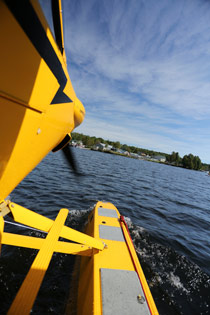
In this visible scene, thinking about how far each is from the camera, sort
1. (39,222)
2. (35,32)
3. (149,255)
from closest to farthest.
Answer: (35,32)
(39,222)
(149,255)

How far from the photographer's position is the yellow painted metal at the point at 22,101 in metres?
0.95

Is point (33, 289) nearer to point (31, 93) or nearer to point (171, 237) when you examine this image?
point (31, 93)

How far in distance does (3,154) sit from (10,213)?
160 cm

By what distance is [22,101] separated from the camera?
3.84 feet

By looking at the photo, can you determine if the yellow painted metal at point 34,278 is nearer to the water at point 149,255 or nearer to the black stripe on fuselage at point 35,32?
the water at point 149,255

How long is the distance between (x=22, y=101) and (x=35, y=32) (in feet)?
1.58

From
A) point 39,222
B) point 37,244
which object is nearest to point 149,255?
point 37,244

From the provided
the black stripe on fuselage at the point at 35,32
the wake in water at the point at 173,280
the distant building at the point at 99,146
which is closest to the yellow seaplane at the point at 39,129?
the black stripe on fuselage at the point at 35,32

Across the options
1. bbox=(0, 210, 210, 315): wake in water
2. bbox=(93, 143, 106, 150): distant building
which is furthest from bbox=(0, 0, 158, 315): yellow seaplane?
bbox=(93, 143, 106, 150): distant building

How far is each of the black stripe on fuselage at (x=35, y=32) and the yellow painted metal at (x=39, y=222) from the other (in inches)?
80.7

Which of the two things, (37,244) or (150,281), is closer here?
(37,244)

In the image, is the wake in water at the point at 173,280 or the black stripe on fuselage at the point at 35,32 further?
the wake in water at the point at 173,280

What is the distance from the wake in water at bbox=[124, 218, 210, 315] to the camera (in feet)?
12.5

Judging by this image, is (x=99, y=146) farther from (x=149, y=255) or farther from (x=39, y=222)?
(x=39, y=222)
